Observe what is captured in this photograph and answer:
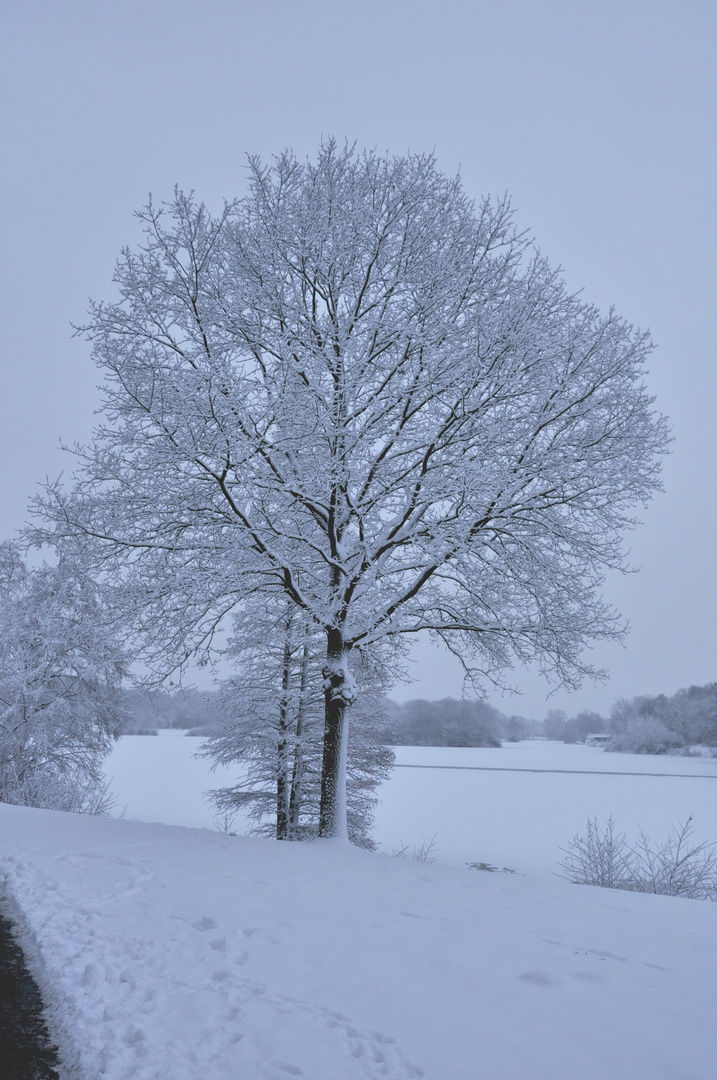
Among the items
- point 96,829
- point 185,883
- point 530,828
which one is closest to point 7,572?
point 96,829

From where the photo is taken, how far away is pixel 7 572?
2088cm

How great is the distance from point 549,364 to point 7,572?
18699 millimetres

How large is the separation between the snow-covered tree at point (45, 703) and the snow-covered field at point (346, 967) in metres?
10.7

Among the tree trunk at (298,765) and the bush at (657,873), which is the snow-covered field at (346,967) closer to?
the bush at (657,873)

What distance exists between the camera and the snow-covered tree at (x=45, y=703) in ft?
58.7

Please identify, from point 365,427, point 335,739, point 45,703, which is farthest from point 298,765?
point 365,427

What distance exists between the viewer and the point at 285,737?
660 inches

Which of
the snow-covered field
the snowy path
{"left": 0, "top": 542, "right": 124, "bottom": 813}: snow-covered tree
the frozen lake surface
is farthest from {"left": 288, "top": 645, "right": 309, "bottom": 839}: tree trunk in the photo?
the snowy path

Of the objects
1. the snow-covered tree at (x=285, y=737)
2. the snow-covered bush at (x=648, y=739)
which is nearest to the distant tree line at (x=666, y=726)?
the snow-covered bush at (x=648, y=739)

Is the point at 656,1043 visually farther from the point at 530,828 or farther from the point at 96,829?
the point at 530,828

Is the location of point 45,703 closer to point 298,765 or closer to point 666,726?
point 298,765

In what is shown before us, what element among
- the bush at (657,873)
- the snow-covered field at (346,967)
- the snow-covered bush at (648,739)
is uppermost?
the snow-covered field at (346,967)

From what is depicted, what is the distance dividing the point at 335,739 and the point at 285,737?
7750 mm

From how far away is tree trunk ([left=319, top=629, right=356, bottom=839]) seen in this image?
9266 mm
